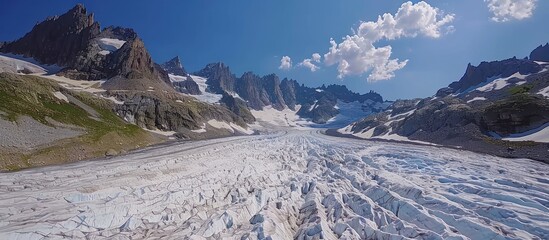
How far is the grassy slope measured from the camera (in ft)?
127

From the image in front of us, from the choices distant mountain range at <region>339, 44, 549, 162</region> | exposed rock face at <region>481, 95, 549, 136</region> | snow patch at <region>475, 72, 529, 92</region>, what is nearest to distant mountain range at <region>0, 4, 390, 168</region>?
distant mountain range at <region>339, 44, 549, 162</region>

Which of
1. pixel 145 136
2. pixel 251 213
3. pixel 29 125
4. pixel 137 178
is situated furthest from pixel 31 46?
pixel 251 213

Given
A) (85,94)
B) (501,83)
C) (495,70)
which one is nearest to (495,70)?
(495,70)

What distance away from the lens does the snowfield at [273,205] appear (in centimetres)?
1437

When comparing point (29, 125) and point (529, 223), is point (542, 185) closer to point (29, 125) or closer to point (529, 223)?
point (529, 223)

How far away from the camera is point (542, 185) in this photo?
2228 centimetres

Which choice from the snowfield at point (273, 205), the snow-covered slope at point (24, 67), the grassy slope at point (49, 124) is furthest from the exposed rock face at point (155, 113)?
the snow-covered slope at point (24, 67)

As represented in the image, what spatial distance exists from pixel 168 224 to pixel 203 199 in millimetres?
3993

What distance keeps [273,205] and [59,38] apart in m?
208

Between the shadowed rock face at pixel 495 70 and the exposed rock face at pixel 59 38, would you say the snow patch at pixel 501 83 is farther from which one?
the exposed rock face at pixel 59 38

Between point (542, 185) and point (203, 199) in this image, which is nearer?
point (203, 199)

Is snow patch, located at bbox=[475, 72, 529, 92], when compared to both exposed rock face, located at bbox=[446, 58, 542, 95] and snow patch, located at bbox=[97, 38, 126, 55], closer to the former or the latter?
exposed rock face, located at bbox=[446, 58, 542, 95]

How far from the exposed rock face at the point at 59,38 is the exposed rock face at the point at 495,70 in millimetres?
226774

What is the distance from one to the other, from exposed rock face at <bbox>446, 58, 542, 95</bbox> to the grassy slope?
19435cm
